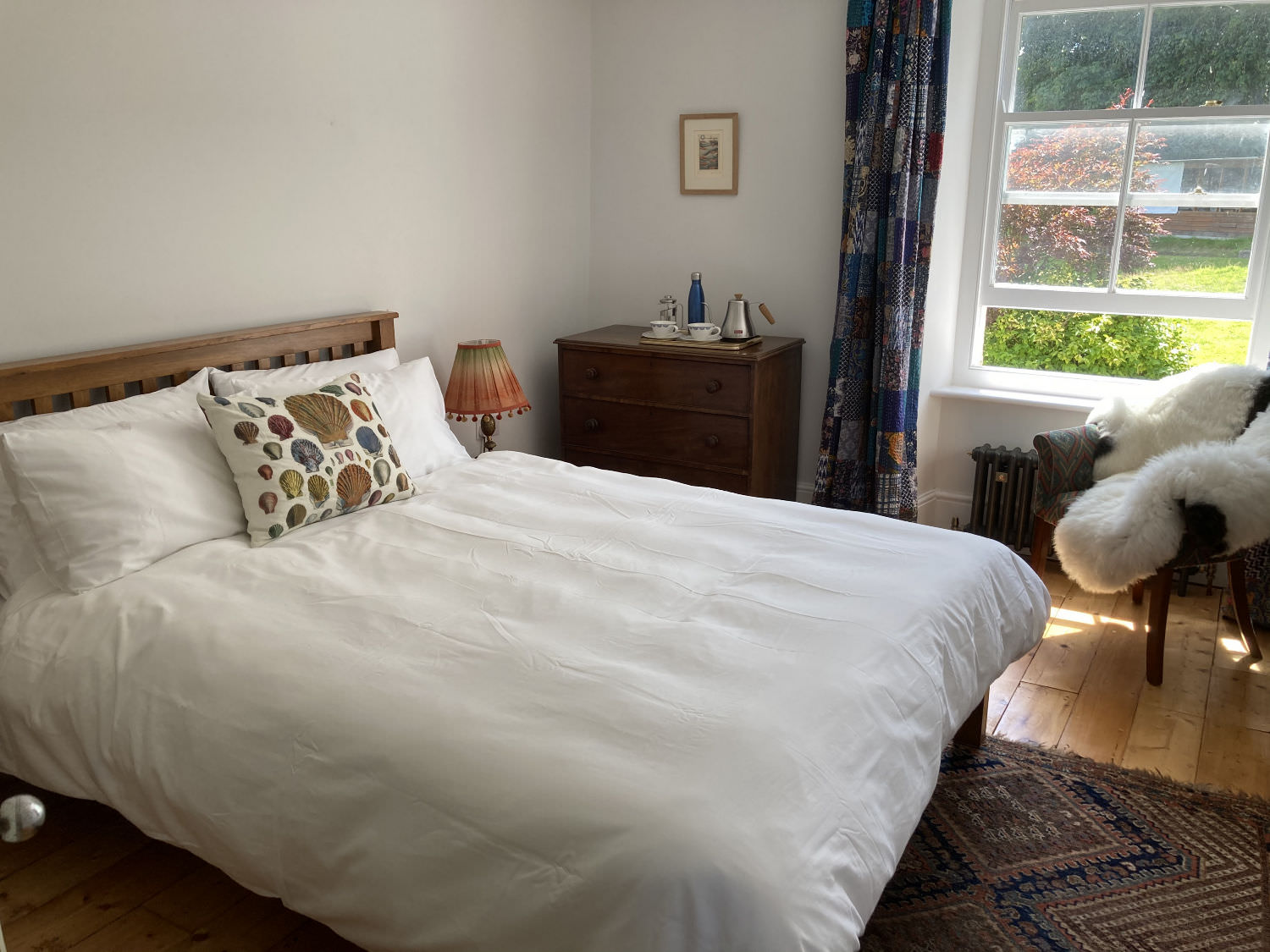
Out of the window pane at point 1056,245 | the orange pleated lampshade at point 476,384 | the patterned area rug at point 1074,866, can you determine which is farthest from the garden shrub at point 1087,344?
the orange pleated lampshade at point 476,384

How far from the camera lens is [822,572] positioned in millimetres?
2082

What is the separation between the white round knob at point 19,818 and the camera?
886 mm

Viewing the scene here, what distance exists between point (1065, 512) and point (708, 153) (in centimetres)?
207

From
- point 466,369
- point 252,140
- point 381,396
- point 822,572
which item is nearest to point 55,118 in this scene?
point 252,140

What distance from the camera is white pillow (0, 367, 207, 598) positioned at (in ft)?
6.94

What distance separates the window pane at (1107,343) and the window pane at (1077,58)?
2.66ft

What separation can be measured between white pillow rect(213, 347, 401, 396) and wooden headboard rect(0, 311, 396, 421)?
0.19ft

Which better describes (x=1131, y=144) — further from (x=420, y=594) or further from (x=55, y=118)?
(x=55, y=118)

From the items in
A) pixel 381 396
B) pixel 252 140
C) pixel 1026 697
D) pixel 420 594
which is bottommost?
pixel 1026 697

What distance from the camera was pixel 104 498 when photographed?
210cm

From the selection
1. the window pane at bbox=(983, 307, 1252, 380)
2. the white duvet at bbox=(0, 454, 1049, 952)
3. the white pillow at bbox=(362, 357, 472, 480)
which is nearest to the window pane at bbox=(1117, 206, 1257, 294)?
the window pane at bbox=(983, 307, 1252, 380)

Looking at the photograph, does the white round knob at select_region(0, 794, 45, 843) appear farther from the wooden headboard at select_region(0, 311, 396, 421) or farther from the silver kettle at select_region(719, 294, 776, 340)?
the silver kettle at select_region(719, 294, 776, 340)

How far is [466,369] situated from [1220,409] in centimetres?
248

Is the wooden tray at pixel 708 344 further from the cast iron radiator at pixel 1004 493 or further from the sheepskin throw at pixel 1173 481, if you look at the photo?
the sheepskin throw at pixel 1173 481
